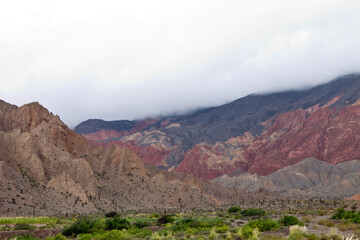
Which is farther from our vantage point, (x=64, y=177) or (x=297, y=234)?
(x=64, y=177)

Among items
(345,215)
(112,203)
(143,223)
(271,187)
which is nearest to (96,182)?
(112,203)

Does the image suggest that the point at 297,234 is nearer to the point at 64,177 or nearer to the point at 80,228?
the point at 80,228

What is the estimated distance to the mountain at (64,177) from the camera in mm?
76188

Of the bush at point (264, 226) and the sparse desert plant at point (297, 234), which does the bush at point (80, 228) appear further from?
the sparse desert plant at point (297, 234)

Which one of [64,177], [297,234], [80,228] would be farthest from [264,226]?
[64,177]

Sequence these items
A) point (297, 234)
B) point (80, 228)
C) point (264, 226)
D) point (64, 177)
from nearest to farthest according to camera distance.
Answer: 1. point (297, 234)
2. point (264, 226)
3. point (80, 228)
4. point (64, 177)

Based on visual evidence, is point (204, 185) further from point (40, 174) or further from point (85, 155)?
point (40, 174)

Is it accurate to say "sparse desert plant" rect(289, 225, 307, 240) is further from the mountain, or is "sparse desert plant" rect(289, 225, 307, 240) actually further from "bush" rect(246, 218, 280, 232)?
the mountain

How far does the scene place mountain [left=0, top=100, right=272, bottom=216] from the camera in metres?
76.2

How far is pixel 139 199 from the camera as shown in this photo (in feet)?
337

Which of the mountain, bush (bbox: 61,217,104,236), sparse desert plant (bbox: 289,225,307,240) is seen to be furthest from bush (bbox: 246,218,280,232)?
the mountain

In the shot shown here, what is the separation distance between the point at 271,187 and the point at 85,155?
11384 centimetres

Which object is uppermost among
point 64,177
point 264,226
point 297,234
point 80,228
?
point 64,177

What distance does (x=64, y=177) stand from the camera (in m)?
90.1
